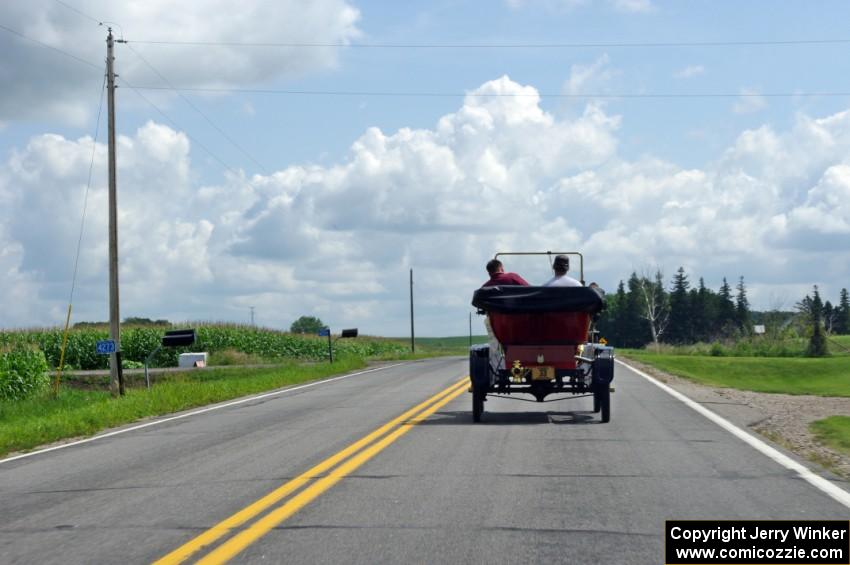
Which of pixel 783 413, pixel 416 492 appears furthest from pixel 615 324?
pixel 416 492

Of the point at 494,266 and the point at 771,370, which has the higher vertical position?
the point at 494,266

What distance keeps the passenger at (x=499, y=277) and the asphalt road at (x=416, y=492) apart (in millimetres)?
1988

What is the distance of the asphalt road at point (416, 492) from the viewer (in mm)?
6375

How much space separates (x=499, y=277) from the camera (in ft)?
47.3

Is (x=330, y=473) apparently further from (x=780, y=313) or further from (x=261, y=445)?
(x=780, y=313)

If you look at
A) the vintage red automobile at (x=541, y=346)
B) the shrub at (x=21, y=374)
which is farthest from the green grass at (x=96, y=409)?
the vintage red automobile at (x=541, y=346)

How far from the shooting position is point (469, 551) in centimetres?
612

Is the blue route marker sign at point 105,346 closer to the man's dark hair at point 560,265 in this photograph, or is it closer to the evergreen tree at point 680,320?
the man's dark hair at point 560,265

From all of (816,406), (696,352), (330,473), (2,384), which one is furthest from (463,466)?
(696,352)

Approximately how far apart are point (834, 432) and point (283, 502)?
7977mm

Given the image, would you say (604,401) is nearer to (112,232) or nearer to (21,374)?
(112,232)

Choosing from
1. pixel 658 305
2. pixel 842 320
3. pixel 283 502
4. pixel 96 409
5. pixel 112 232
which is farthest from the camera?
pixel 842 320

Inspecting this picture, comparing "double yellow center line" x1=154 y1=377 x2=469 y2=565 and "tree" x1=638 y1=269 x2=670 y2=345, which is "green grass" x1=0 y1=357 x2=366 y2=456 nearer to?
"double yellow center line" x1=154 y1=377 x2=469 y2=565

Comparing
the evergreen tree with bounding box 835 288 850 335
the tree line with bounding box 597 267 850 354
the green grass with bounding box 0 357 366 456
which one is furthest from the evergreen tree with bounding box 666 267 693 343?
the green grass with bounding box 0 357 366 456
